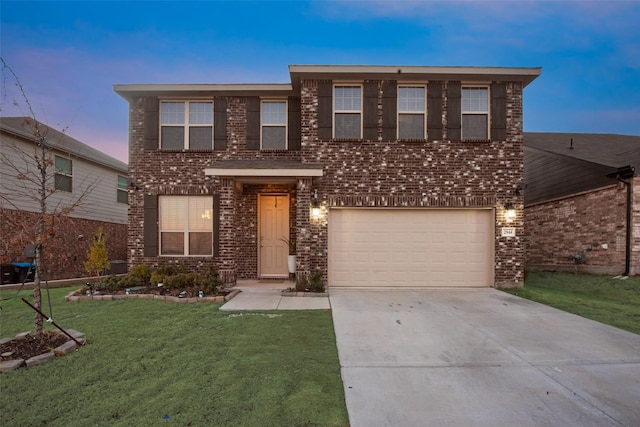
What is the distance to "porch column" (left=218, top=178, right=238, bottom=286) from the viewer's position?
8.29m

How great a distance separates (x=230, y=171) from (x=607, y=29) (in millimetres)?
36306

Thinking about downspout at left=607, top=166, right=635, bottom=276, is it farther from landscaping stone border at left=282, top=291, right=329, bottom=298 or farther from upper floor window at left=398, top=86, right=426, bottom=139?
landscaping stone border at left=282, top=291, right=329, bottom=298

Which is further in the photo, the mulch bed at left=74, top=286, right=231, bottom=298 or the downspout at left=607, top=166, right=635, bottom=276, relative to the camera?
the downspout at left=607, top=166, right=635, bottom=276

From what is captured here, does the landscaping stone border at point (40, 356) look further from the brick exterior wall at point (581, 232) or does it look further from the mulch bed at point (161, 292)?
the brick exterior wall at point (581, 232)

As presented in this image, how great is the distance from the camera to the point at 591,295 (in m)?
7.86

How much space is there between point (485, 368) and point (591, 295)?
21.3ft

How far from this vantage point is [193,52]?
24.4 metres

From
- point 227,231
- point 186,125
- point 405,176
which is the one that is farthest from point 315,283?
point 186,125

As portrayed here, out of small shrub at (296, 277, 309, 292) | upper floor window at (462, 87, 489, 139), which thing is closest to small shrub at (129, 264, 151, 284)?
small shrub at (296, 277, 309, 292)

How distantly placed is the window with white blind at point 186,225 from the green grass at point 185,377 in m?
3.79

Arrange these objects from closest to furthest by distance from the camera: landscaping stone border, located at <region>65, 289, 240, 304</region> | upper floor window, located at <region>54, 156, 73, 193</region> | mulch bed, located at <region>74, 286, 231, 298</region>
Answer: landscaping stone border, located at <region>65, 289, 240, 304</region>
mulch bed, located at <region>74, 286, 231, 298</region>
upper floor window, located at <region>54, 156, 73, 193</region>

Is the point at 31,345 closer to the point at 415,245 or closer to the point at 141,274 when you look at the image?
the point at 141,274

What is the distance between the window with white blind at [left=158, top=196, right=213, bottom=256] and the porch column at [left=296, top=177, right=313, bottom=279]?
2772mm

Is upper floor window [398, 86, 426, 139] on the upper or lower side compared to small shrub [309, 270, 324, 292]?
upper
